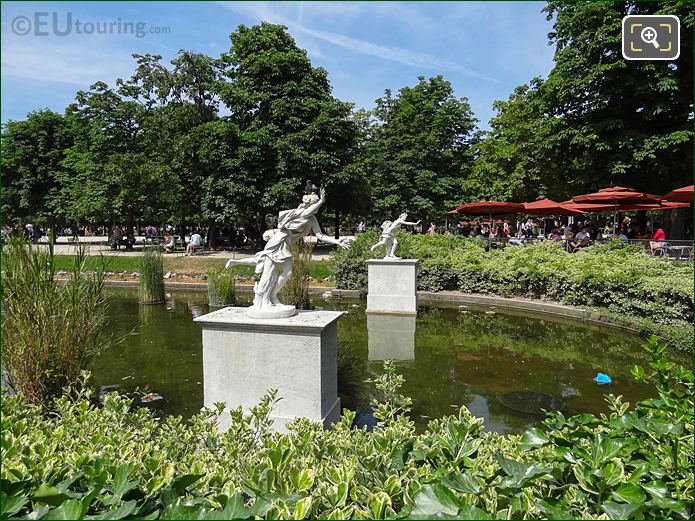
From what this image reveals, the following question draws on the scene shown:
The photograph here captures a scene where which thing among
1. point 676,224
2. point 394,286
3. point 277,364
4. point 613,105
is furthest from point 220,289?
point 676,224

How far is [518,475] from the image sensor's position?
216 cm

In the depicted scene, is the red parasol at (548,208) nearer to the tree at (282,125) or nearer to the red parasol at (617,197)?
the red parasol at (617,197)

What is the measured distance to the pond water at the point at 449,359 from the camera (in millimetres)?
6289

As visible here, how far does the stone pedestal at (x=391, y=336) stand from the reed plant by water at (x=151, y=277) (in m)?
6.18

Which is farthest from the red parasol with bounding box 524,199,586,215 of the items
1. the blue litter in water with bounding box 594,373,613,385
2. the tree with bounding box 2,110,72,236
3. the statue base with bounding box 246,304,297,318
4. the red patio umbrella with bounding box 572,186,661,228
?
the tree with bounding box 2,110,72,236

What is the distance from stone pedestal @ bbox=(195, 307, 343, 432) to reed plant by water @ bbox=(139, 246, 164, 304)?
8.50 meters

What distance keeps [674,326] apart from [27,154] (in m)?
42.7

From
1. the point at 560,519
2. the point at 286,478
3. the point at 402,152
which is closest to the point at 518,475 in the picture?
the point at 560,519

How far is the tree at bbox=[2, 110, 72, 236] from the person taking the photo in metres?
35.3

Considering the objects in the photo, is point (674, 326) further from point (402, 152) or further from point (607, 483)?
point (402, 152)

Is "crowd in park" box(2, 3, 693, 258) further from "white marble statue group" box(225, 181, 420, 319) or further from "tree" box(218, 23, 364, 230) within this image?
"white marble statue group" box(225, 181, 420, 319)

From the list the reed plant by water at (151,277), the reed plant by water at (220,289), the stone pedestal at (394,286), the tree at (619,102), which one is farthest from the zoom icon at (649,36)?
the tree at (619,102)

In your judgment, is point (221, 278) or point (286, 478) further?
point (221, 278)

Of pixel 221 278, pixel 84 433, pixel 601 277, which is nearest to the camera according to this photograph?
pixel 84 433
